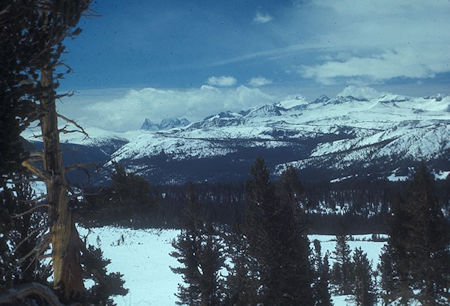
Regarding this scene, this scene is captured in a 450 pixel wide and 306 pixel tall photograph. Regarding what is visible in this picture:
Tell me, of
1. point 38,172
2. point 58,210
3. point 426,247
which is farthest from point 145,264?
point 38,172

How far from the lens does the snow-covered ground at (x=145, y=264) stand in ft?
126

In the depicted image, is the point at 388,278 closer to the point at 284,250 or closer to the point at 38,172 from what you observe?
the point at 284,250

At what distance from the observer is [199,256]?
24109mm

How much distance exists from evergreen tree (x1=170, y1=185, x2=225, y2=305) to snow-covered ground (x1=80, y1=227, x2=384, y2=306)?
4.36 meters

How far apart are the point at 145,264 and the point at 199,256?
34181mm

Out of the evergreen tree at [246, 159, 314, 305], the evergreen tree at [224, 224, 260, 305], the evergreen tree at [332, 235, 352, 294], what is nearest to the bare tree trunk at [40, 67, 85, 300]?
the evergreen tree at [224, 224, 260, 305]

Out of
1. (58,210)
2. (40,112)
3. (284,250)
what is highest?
(40,112)

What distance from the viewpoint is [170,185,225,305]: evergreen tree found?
23641 millimetres

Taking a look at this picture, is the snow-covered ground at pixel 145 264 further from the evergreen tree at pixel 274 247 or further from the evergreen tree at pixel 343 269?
the evergreen tree at pixel 274 247

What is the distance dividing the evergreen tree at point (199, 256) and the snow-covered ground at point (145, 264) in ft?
14.3

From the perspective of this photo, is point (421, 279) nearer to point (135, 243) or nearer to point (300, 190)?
point (300, 190)

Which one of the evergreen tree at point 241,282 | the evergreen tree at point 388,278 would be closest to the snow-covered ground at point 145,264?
the evergreen tree at point 241,282

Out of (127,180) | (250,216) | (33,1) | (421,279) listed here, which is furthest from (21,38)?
(421,279)

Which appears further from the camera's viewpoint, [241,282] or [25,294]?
[241,282]
